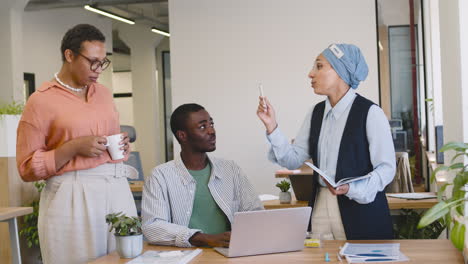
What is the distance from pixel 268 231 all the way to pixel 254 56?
4965 millimetres

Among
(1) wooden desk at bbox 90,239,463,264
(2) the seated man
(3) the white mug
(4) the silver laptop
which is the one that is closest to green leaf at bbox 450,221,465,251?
(1) wooden desk at bbox 90,239,463,264

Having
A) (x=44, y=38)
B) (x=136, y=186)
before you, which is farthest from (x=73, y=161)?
(x=44, y=38)

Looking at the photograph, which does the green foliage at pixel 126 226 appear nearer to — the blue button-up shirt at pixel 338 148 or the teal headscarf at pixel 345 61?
the blue button-up shirt at pixel 338 148

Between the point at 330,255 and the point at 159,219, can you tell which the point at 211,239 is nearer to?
the point at 159,219

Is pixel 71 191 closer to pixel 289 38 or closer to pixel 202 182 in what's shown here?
pixel 202 182

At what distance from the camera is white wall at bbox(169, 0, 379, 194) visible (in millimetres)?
6879

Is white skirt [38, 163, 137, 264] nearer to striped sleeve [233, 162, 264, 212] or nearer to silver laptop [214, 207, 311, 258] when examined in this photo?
striped sleeve [233, 162, 264, 212]

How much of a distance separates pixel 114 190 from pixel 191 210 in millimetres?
350

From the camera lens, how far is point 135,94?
13.4 metres

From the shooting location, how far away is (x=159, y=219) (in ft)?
8.82

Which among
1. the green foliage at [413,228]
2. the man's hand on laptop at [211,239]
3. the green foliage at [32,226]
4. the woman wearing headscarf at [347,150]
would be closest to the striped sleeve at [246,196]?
the woman wearing headscarf at [347,150]

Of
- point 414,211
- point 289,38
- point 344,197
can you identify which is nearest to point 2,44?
point 289,38

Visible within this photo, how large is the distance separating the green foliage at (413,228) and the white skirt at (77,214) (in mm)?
2208

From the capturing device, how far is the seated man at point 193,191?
8.82 feet
